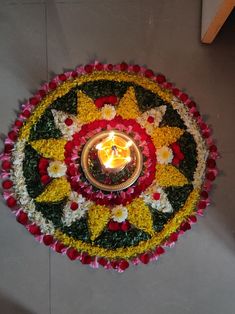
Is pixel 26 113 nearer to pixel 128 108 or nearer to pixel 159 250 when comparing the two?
pixel 128 108

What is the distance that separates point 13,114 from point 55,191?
0.37 m

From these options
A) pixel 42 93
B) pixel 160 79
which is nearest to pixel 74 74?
pixel 42 93

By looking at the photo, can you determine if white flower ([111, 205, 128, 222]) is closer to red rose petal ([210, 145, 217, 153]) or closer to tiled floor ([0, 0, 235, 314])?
tiled floor ([0, 0, 235, 314])

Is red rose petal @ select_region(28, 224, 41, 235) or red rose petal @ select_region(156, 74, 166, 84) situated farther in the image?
red rose petal @ select_region(156, 74, 166, 84)

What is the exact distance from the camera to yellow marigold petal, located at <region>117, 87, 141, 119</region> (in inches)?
64.9

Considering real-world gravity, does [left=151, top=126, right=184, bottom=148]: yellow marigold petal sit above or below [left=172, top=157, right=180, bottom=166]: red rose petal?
above

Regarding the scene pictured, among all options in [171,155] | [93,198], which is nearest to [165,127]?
[171,155]

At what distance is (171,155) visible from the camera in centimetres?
164

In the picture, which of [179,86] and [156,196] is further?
[179,86]

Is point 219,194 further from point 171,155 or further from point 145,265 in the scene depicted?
point 145,265

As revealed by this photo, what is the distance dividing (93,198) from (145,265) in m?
0.35

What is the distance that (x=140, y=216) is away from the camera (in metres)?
1.60

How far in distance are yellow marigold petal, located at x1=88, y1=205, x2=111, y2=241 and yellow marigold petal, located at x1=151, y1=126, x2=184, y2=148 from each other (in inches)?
14.1

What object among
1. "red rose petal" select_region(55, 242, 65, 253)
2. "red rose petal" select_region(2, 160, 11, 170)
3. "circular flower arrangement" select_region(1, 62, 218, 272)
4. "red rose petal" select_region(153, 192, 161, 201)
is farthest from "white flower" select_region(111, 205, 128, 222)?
"red rose petal" select_region(2, 160, 11, 170)
